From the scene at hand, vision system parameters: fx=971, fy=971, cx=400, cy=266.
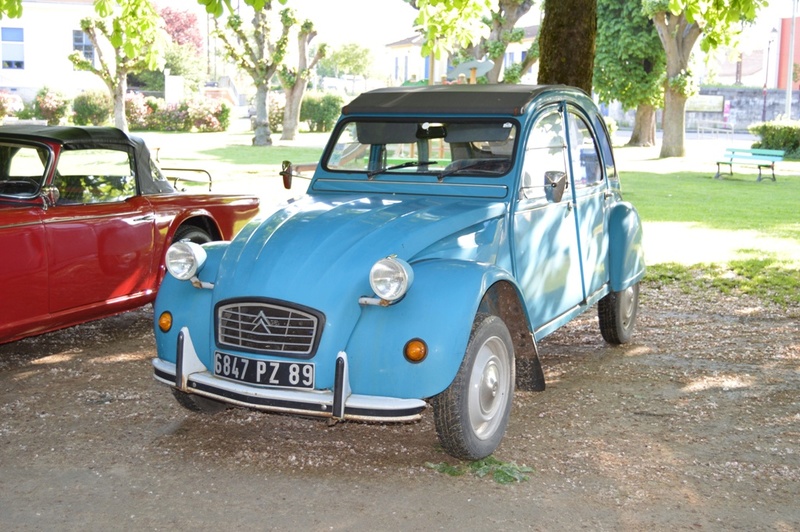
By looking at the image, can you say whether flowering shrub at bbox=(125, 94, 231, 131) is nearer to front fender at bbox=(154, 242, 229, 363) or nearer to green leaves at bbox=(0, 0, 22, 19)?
green leaves at bbox=(0, 0, 22, 19)

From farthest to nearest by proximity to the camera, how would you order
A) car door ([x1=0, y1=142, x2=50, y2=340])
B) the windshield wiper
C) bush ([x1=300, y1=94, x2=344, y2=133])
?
bush ([x1=300, y1=94, x2=344, y2=133]) → car door ([x1=0, y1=142, x2=50, y2=340]) → the windshield wiper

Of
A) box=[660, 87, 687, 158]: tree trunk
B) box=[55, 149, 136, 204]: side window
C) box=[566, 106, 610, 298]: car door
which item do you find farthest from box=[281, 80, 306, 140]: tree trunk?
box=[566, 106, 610, 298]: car door

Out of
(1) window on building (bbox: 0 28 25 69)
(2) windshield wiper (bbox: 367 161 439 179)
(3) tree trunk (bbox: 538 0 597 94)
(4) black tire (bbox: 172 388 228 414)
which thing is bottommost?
(4) black tire (bbox: 172 388 228 414)

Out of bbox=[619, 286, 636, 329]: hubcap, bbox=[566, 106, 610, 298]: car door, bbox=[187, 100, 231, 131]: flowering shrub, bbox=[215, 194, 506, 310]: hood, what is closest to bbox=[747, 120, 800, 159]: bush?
bbox=[187, 100, 231, 131]: flowering shrub

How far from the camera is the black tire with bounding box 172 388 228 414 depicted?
5.38m

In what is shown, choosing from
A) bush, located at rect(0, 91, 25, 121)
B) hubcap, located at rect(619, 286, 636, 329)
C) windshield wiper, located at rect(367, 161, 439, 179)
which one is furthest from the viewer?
bush, located at rect(0, 91, 25, 121)

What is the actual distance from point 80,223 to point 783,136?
96.7ft

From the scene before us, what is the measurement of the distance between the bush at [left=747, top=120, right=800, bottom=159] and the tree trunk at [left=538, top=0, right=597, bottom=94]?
24457mm

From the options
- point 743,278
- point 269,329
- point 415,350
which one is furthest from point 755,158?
point 269,329

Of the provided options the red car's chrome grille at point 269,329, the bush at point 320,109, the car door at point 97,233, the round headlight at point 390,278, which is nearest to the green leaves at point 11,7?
the car door at point 97,233

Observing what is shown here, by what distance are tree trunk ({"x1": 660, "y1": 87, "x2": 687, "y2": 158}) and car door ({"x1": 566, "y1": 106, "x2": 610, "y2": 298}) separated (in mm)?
24018

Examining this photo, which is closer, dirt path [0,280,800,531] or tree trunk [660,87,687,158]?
dirt path [0,280,800,531]

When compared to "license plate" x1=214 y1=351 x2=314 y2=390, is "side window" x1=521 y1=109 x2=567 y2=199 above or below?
above

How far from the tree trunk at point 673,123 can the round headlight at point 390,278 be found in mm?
26815
